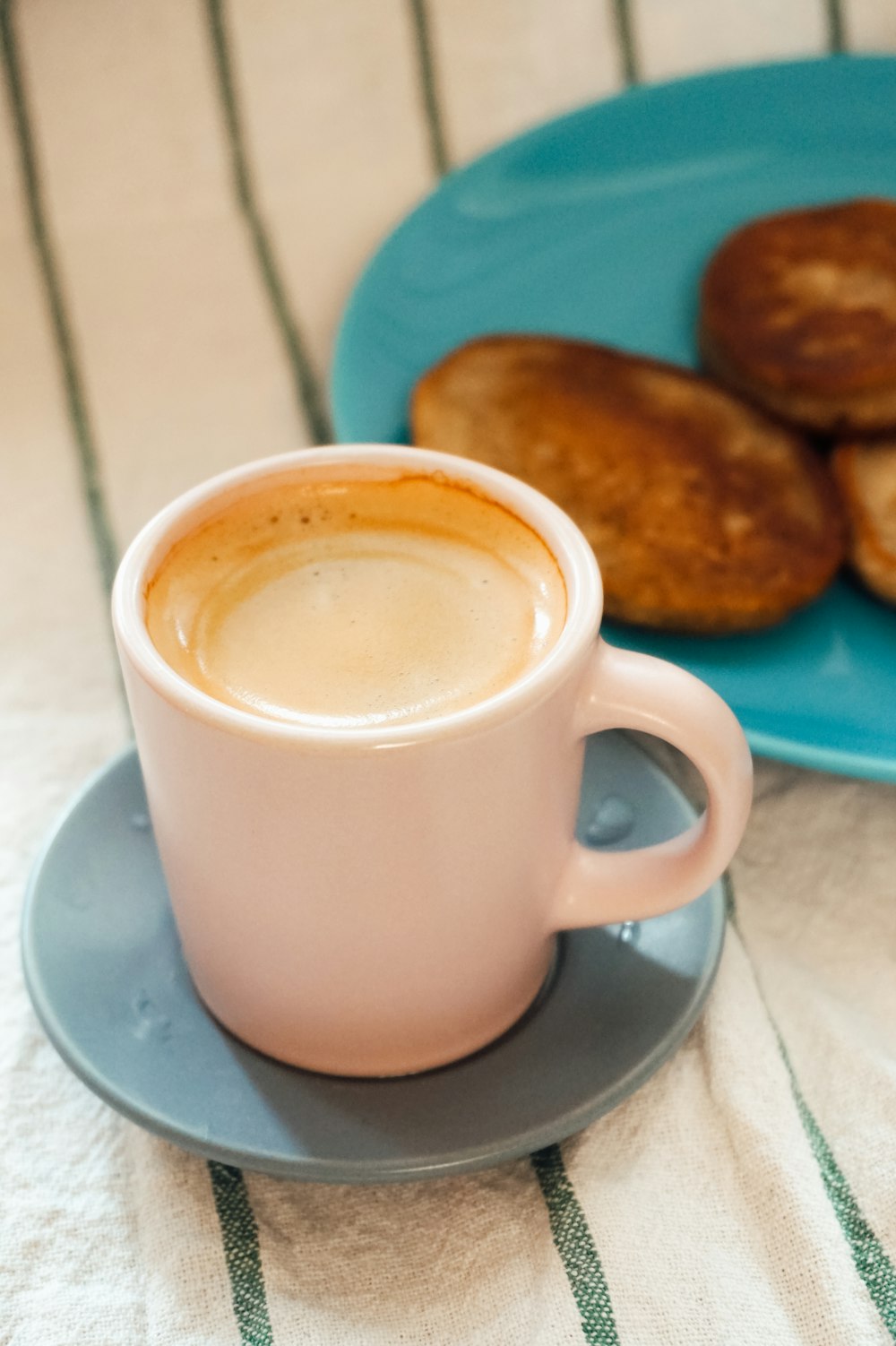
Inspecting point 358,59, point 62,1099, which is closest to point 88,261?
point 358,59

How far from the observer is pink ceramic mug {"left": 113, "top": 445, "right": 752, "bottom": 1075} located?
1.43 feet

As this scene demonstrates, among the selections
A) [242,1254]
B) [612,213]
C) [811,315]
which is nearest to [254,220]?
[612,213]

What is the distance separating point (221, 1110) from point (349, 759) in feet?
0.55

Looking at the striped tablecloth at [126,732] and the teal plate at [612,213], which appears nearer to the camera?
the striped tablecloth at [126,732]

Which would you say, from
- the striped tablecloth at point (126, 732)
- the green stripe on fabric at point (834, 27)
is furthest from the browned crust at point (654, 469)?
the green stripe on fabric at point (834, 27)

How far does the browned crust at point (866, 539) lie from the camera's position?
29.6 inches

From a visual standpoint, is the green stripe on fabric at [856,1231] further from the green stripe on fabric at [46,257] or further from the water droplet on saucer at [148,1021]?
the green stripe on fabric at [46,257]

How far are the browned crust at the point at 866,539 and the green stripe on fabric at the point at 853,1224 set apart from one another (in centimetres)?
30

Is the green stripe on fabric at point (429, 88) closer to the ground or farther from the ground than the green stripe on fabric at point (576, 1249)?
farther from the ground

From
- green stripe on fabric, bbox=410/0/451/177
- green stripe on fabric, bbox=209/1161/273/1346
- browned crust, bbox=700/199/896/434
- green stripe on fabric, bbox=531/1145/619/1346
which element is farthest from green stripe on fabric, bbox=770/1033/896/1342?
green stripe on fabric, bbox=410/0/451/177

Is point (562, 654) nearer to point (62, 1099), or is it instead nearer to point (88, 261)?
point (62, 1099)

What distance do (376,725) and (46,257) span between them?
0.71m

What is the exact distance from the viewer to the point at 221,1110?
0.50m

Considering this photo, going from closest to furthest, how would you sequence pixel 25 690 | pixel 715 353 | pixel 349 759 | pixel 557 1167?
1. pixel 349 759
2. pixel 557 1167
3. pixel 25 690
4. pixel 715 353
